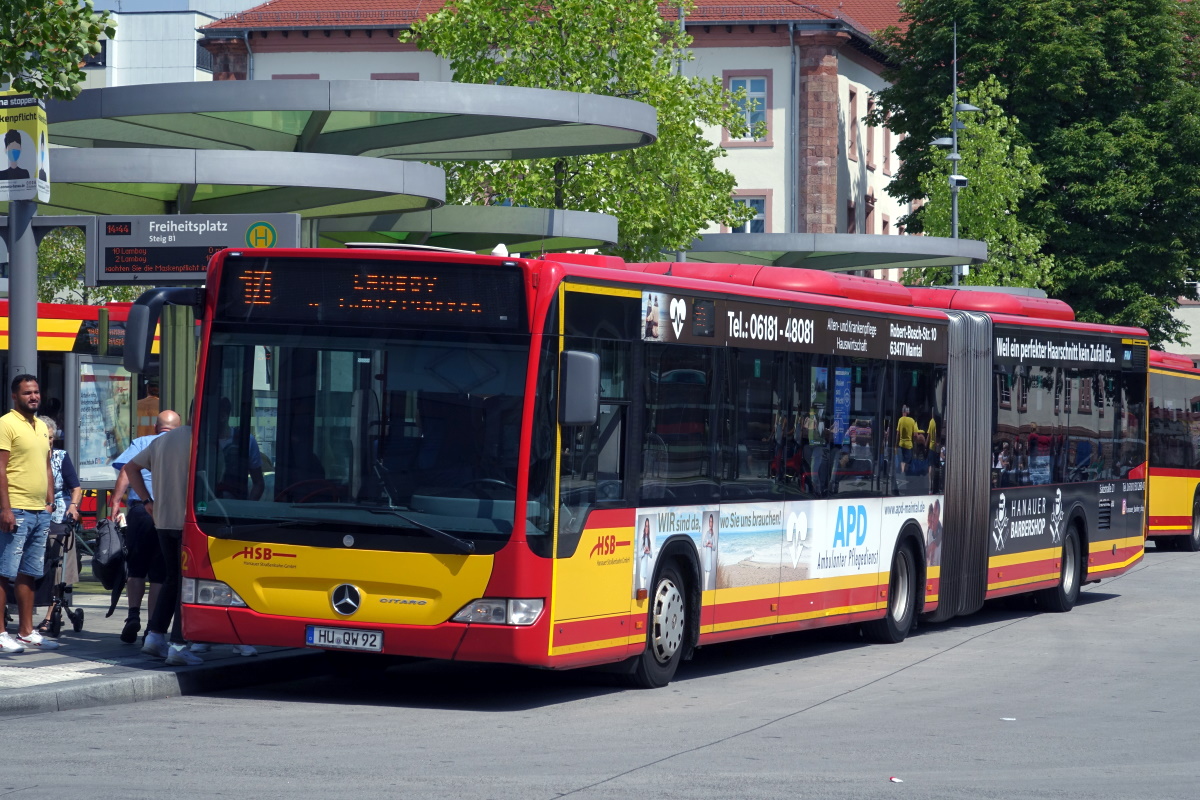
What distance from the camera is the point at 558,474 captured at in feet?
35.7

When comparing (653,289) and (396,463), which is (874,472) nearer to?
(653,289)

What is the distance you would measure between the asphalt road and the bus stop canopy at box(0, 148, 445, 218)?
13.7ft

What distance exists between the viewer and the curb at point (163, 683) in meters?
10.2

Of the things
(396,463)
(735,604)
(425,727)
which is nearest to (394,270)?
(396,463)

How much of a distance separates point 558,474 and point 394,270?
61.4 inches

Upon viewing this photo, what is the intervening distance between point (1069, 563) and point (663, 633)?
8.52 metres

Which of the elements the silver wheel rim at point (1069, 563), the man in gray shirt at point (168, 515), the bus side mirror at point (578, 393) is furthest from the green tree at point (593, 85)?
the bus side mirror at point (578, 393)

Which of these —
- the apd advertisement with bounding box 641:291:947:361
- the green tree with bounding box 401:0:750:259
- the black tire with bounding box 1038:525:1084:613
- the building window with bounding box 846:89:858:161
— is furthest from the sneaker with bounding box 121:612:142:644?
the building window with bounding box 846:89:858:161

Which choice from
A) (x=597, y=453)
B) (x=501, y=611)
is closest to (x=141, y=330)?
(x=501, y=611)

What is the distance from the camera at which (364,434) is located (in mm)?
10883

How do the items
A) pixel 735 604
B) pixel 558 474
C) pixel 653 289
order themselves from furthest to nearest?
pixel 735 604, pixel 653 289, pixel 558 474

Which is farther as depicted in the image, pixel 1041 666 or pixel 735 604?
pixel 1041 666

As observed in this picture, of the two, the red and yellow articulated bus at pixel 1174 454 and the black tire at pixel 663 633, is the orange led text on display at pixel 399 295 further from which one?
the red and yellow articulated bus at pixel 1174 454

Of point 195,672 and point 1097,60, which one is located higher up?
point 1097,60
